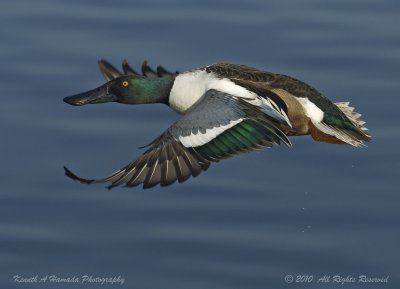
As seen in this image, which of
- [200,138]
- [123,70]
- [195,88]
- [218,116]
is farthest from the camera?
[123,70]

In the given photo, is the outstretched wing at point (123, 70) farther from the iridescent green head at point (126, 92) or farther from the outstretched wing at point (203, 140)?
the outstretched wing at point (203, 140)

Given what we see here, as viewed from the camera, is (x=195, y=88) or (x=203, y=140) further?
(x=195, y=88)

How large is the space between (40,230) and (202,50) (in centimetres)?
270

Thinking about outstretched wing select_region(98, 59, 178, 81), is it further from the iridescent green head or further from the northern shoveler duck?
the iridescent green head

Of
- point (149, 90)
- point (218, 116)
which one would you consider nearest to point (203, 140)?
point (218, 116)

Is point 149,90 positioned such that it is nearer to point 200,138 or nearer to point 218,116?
point 218,116

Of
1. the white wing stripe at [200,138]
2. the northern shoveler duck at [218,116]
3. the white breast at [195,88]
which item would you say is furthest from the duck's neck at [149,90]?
the white wing stripe at [200,138]

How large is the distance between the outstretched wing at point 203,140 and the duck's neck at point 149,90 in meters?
0.70

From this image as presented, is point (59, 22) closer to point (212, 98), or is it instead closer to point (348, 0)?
point (348, 0)

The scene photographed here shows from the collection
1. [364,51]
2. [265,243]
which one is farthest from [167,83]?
[364,51]

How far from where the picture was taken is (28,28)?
12625 millimetres

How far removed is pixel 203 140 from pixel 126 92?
1323mm

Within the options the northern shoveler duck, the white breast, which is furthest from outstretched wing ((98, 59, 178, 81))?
the white breast

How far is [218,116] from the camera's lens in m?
9.56
